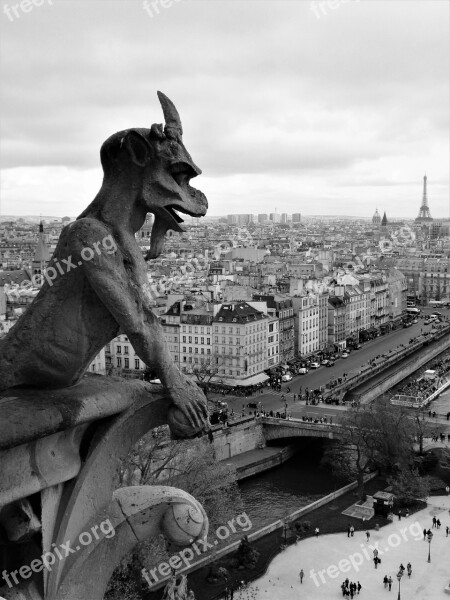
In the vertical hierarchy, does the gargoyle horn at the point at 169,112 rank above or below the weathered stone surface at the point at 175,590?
above

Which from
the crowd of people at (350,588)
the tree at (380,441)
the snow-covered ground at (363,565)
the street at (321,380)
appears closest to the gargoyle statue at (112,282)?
the crowd of people at (350,588)

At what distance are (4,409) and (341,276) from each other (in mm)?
86985

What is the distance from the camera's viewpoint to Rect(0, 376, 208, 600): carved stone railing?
5074 mm

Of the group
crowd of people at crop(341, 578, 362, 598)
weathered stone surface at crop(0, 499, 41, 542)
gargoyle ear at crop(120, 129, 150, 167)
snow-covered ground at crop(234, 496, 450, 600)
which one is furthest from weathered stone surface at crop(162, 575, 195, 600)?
gargoyle ear at crop(120, 129, 150, 167)

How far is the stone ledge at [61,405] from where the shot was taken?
4941 mm

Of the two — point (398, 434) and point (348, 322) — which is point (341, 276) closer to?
point (348, 322)

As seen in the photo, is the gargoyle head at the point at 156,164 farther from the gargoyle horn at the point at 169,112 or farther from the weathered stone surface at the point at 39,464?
the weathered stone surface at the point at 39,464

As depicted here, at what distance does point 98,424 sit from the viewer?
18.7 ft

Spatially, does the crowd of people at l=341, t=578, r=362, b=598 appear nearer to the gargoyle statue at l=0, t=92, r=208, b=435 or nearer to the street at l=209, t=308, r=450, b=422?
the gargoyle statue at l=0, t=92, r=208, b=435

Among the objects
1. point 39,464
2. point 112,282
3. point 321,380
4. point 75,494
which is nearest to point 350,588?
point 75,494

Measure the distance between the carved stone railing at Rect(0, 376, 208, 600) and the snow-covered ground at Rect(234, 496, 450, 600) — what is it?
19.2 meters

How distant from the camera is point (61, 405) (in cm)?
529

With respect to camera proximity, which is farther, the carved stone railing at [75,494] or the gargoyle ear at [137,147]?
the gargoyle ear at [137,147]

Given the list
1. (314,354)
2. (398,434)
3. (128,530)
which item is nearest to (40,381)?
(128,530)
